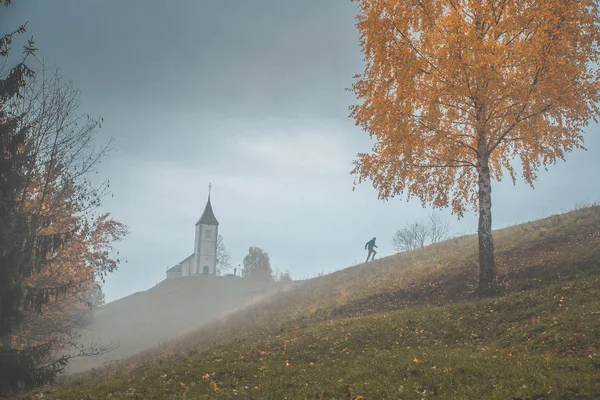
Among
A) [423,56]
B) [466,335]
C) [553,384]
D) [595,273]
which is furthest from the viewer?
[423,56]

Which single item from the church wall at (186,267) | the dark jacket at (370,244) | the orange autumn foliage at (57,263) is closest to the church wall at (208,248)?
the church wall at (186,267)

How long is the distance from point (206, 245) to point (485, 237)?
278ft

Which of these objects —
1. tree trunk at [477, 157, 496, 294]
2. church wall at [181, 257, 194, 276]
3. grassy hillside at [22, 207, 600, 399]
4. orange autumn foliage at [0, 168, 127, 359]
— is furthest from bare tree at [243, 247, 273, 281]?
tree trunk at [477, 157, 496, 294]

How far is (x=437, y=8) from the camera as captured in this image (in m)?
14.6

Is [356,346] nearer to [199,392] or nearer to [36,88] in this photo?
[199,392]

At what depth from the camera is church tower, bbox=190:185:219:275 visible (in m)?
90.8

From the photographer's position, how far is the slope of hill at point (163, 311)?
42.4 m

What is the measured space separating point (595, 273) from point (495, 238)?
9390 mm

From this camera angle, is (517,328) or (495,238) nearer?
(517,328)

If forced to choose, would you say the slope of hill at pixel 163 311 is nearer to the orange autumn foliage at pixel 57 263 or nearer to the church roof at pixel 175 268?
the orange autumn foliage at pixel 57 263

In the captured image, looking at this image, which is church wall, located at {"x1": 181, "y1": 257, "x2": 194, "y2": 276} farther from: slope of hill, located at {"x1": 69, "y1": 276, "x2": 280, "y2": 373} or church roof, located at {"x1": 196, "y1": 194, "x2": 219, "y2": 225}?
slope of hill, located at {"x1": 69, "y1": 276, "x2": 280, "y2": 373}

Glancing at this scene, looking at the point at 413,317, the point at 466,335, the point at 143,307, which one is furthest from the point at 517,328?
the point at 143,307

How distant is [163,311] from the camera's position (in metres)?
58.0

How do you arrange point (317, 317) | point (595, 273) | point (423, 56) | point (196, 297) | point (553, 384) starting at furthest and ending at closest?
point (196, 297), point (317, 317), point (423, 56), point (595, 273), point (553, 384)
